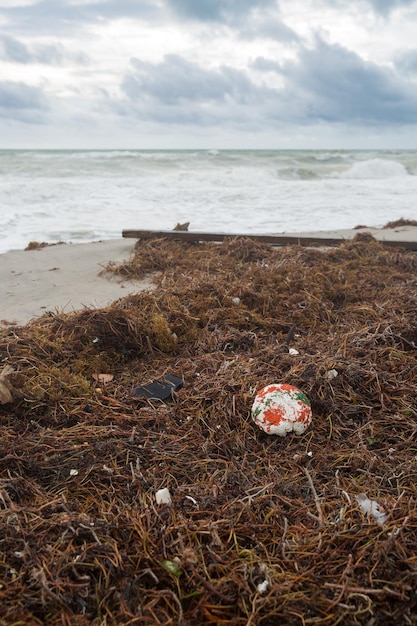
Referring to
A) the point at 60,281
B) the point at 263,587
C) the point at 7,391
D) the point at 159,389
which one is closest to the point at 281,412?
the point at 159,389

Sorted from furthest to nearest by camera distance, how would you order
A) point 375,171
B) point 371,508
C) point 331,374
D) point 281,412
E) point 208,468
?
point 375,171 < point 331,374 < point 281,412 < point 208,468 < point 371,508

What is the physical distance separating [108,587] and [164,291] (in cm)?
258

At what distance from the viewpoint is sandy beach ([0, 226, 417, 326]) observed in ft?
13.3

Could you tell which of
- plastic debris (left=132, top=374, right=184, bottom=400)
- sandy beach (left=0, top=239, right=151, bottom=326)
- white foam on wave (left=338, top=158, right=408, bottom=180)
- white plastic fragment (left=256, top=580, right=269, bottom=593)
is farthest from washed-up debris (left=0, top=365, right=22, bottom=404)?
white foam on wave (left=338, top=158, right=408, bottom=180)

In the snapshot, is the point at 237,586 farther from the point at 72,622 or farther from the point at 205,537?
the point at 72,622

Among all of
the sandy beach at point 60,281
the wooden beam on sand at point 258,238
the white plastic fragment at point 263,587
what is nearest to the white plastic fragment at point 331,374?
the white plastic fragment at point 263,587

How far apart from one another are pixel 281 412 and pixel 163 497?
677mm

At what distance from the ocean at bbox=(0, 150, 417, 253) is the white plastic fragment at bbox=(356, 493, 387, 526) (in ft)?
20.8

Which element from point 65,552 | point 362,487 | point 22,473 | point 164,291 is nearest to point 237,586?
point 65,552

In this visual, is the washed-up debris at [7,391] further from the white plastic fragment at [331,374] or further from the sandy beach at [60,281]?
the white plastic fragment at [331,374]

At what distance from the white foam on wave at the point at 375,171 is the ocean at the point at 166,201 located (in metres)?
1.33

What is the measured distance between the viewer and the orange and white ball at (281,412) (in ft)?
7.11

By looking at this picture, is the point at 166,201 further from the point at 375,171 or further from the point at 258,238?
the point at 375,171

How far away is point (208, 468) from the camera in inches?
78.9
